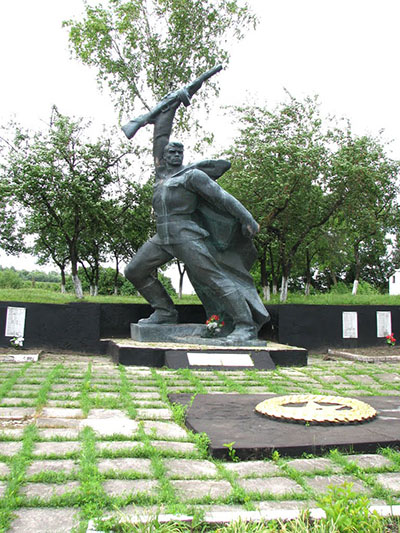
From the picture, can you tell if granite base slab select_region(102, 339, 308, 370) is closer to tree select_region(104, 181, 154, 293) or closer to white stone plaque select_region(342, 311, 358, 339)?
white stone plaque select_region(342, 311, 358, 339)

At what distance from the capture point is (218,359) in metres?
6.93

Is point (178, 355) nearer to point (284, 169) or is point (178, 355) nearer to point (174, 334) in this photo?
point (174, 334)

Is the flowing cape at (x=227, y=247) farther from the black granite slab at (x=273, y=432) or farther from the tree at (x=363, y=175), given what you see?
the tree at (x=363, y=175)

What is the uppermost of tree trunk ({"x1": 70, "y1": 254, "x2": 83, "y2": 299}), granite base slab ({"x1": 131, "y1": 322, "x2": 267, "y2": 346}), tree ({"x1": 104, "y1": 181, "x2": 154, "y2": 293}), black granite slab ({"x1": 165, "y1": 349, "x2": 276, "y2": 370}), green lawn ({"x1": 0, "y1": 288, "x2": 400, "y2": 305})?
tree ({"x1": 104, "y1": 181, "x2": 154, "y2": 293})

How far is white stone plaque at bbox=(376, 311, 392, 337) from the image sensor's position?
10.4 m

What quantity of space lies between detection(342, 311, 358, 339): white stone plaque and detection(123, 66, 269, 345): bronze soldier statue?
2.50m

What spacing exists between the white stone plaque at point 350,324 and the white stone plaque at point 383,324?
547mm

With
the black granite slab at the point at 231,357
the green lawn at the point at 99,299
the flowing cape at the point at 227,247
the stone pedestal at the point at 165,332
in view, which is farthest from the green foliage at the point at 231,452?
the green lawn at the point at 99,299

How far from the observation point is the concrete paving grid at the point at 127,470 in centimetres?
218

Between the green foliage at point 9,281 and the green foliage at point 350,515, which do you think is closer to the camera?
the green foliage at point 350,515

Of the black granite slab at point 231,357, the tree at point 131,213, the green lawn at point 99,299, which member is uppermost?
the tree at point 131,213

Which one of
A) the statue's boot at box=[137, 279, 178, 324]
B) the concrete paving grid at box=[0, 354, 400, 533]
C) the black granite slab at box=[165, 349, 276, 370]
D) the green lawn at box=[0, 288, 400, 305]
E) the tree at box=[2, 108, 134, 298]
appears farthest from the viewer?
the tree at box=[2, 108, 134, 298]

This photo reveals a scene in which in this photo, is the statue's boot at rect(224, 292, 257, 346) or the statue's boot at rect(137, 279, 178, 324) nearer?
the statue's boot at rect(224, 292, 257, 346)

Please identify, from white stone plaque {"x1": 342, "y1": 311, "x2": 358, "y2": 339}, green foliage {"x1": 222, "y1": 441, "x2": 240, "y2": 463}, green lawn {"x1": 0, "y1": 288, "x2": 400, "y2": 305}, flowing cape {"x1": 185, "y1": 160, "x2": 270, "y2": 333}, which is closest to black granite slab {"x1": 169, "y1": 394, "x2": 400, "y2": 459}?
green foliage {"x1": 222, "y1": 441, "x2": 240, "y2": 463}
